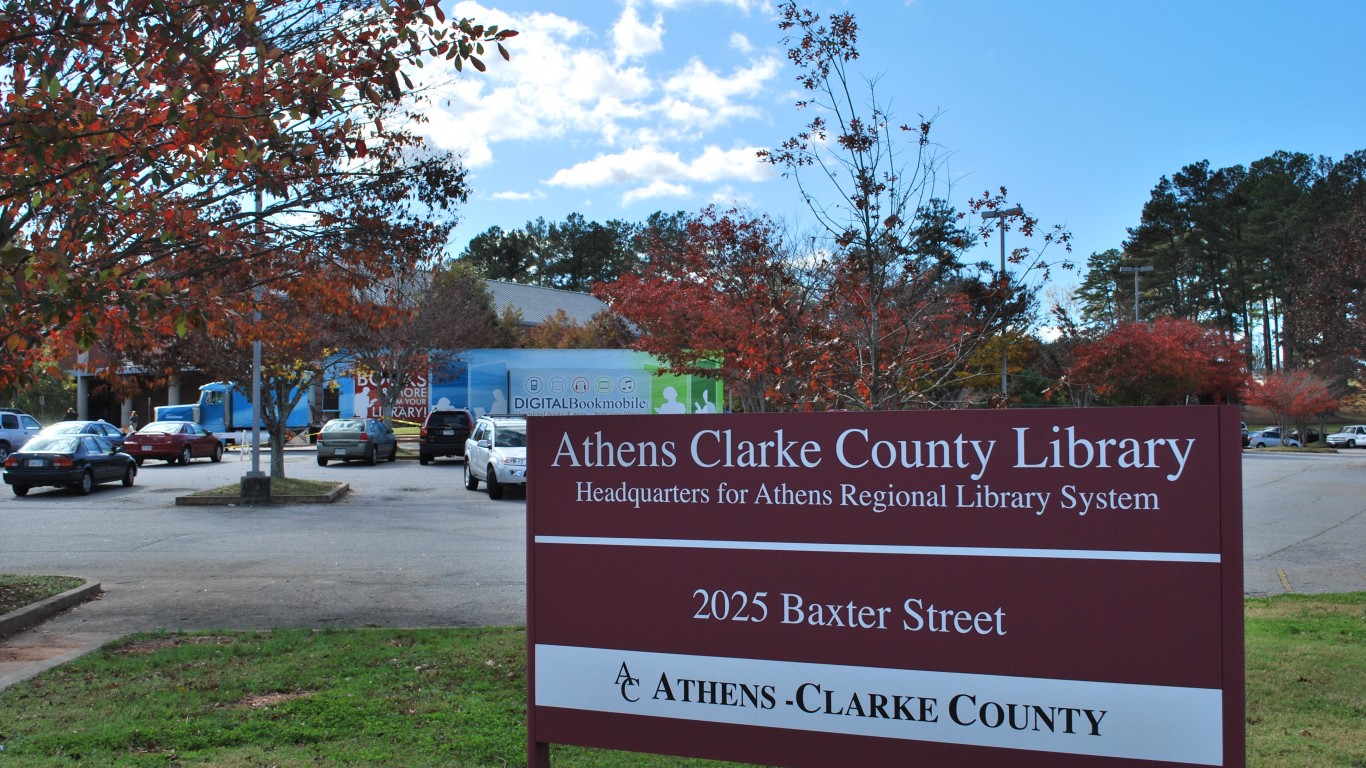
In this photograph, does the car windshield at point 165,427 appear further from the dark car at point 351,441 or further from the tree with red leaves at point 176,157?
the tree with red leaves at point 176,157

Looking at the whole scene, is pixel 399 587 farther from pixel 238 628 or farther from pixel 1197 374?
pixel 1197 374

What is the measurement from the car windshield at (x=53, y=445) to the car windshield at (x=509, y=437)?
369 inches

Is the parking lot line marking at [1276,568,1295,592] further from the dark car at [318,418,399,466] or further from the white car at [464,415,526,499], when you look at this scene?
the dark car at [318,418,399,466]

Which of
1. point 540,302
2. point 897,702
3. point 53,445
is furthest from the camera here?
point 540,302

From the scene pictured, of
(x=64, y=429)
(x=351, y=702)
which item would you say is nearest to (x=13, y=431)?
(x=64, y=429)

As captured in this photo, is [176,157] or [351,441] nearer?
[176,157]

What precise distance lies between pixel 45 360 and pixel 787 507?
31.9 ft

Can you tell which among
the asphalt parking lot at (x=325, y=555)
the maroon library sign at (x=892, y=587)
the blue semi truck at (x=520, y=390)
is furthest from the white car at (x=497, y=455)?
the maroon library sign at (x=892, y=587)

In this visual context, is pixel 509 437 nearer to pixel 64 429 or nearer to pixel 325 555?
pixel 325 555

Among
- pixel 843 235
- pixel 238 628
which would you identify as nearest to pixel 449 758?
pixel 238 628

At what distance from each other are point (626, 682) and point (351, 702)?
2.87m

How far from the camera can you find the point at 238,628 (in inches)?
340

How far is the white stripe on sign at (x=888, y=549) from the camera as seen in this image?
3354 mm

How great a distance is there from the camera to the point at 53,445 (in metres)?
23.3
